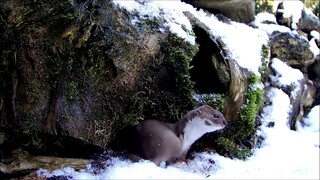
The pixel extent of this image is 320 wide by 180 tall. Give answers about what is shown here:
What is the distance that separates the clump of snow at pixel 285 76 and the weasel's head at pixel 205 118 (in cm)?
217

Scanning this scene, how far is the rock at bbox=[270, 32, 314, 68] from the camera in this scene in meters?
5.21

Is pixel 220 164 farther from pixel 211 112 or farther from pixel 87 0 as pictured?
pixel 87 0

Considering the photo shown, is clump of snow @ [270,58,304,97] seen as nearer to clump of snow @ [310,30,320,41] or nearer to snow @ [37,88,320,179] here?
snow @ [37,88,320,179]

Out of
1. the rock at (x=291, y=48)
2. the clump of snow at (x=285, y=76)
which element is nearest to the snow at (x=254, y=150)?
the clump of snow at (x=285, y=76)

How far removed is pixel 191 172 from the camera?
2713 mm

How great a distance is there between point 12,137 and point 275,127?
2.73m

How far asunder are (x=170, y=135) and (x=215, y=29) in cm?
137

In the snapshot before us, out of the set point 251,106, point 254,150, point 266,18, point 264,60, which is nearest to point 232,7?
point 264,60

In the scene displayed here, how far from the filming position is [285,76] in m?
4.86

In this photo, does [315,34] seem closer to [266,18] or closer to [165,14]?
[266,18]

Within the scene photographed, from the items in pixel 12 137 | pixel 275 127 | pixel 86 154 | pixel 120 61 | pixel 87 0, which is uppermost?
pixel 87 0

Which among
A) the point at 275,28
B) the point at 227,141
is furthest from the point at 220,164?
the point at 275,28

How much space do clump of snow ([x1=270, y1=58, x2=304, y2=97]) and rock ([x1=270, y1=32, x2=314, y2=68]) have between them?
7.3 inches

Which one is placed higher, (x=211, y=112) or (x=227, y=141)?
(x=211, y=112)
